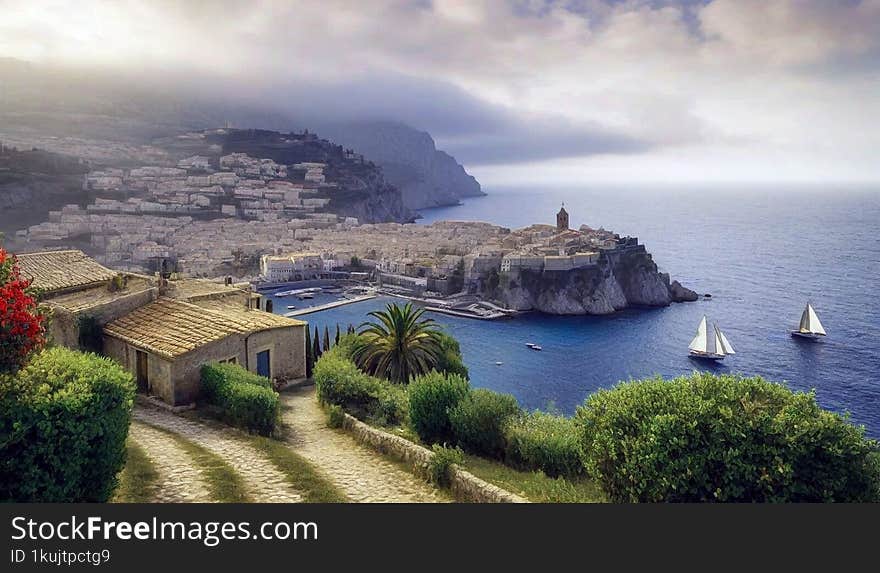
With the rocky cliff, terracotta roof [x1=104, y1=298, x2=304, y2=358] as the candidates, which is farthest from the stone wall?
the rocky cliff

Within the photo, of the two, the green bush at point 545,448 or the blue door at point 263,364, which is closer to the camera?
the green bush at point 545,448

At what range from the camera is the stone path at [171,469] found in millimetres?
6457

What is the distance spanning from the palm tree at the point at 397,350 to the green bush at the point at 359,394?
368 cm

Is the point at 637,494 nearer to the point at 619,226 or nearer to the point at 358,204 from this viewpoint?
the point at 358,204

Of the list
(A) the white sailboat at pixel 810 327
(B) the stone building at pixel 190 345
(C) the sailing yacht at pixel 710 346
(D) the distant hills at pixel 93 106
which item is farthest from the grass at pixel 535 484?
(D) the distant hills at pixel 93 106

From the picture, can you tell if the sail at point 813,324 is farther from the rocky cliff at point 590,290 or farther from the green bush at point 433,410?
the green bush at point 433,410

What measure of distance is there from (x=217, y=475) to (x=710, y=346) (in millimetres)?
43153

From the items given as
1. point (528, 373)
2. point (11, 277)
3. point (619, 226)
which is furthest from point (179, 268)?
point (619, 226)

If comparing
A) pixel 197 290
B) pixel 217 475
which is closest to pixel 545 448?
pixel 217 475

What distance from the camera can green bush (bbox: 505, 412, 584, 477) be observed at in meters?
8.00

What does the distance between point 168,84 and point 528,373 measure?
546 feet

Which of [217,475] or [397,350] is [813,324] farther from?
[217,475]

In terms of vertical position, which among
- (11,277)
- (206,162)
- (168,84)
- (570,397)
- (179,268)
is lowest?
(570,397)

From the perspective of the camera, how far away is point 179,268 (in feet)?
223
